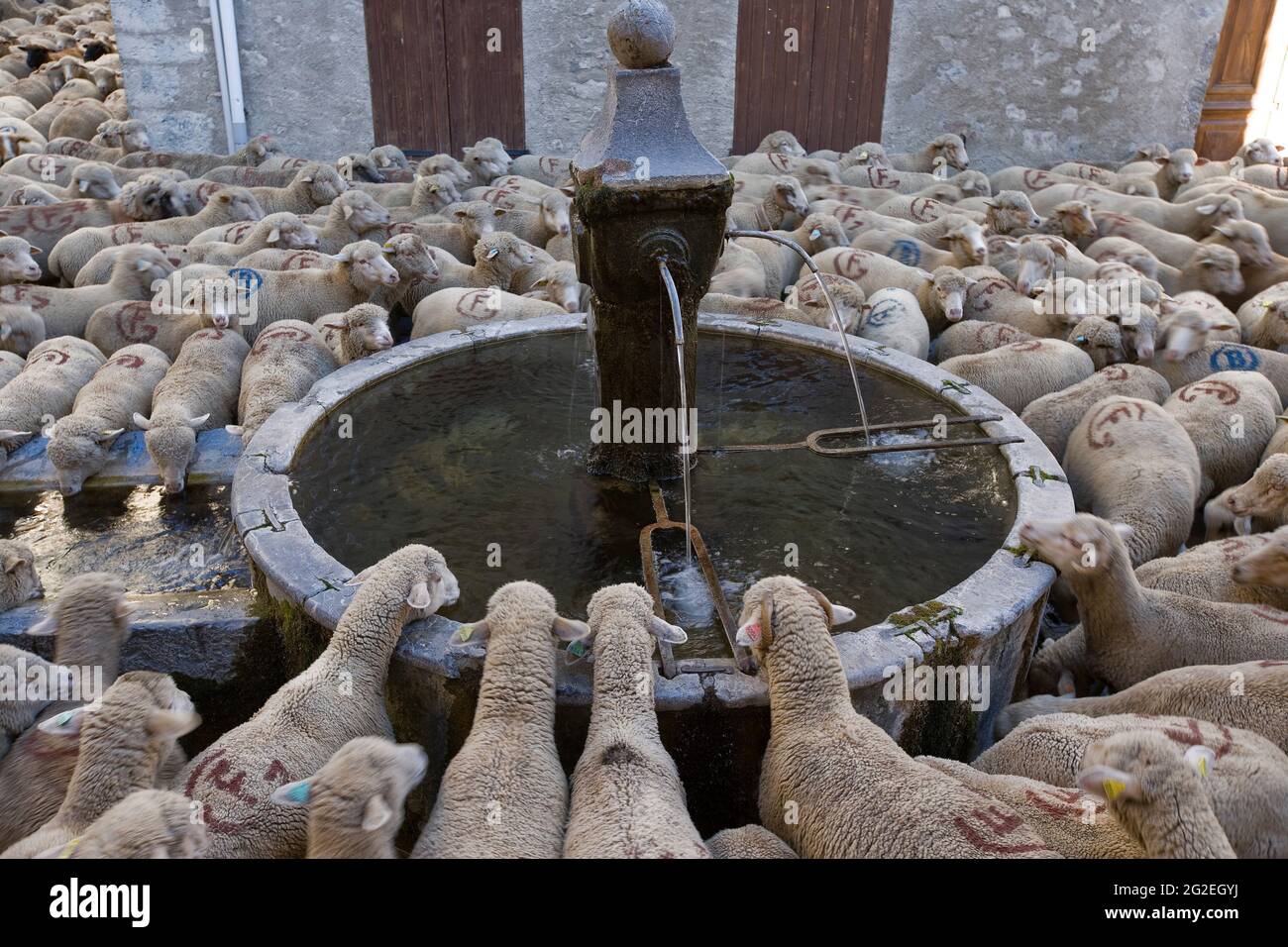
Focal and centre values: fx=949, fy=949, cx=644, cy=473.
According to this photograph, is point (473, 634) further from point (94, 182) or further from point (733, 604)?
point (94, 182)

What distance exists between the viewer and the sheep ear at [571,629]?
3.24 m

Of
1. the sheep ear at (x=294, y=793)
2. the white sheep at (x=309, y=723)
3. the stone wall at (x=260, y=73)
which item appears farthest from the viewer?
the stone wall at (x=260, y=73)

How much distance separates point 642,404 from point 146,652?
2.38m

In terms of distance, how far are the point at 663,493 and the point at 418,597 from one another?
148 centimetres

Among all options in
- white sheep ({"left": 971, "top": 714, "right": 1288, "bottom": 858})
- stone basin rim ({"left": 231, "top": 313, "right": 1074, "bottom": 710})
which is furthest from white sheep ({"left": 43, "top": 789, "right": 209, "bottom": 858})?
white sheep ({"left": 971, "top": 714, "right": 1288, "bottom": 858})

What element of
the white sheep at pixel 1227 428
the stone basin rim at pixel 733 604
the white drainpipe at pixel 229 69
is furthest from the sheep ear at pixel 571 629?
the white drainpipe at pixel 229 69

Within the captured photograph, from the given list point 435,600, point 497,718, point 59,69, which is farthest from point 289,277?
point 59,69

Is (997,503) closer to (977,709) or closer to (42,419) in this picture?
(977,709)

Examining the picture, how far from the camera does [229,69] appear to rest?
35.8 feet

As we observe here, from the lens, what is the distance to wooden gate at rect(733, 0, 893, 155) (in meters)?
11.4

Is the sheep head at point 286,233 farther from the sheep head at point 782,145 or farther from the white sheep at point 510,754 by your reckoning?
the sheep head at point 782,145

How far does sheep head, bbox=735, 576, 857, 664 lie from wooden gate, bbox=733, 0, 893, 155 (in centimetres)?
976

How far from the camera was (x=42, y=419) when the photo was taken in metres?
5.68

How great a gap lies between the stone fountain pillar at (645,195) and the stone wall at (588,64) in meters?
7.75
